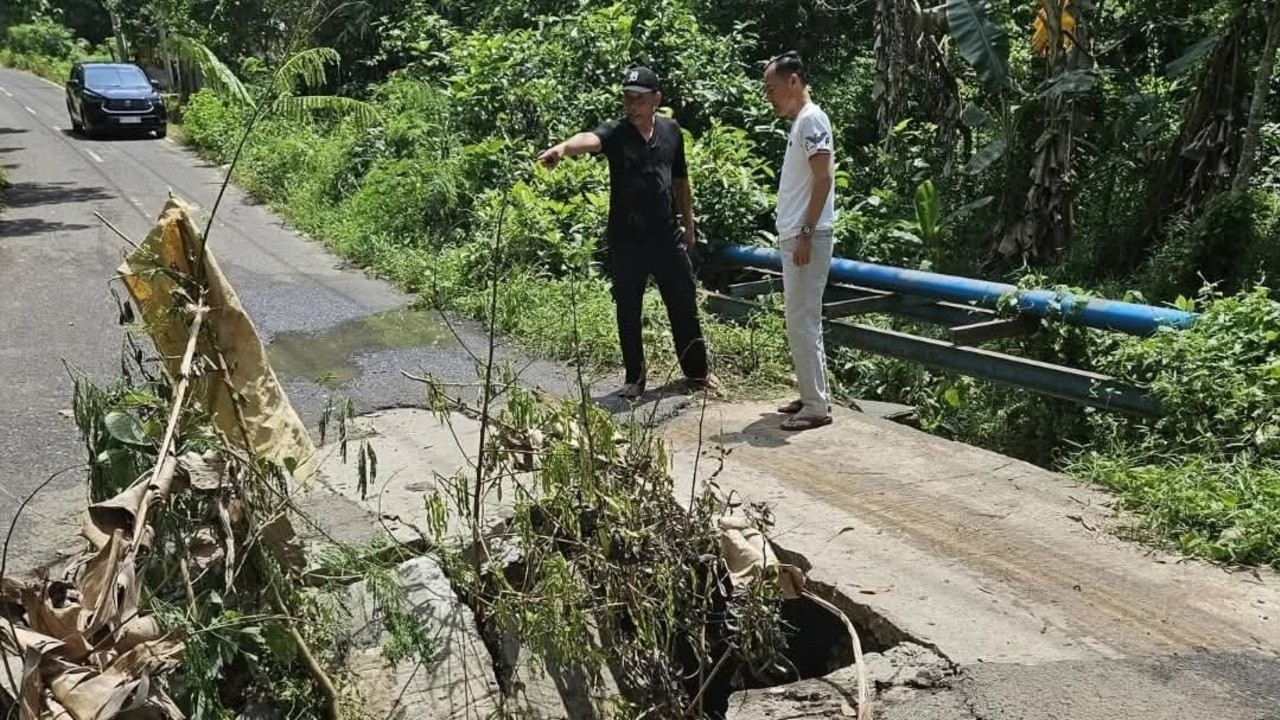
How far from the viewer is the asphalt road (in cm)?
588

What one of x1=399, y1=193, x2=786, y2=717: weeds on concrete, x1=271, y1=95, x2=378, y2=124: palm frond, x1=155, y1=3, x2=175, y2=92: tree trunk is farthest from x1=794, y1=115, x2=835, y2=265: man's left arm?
x1=155, y1=3, x2=175, y2=92: tree trunk

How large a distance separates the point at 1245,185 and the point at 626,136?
4.32 metres

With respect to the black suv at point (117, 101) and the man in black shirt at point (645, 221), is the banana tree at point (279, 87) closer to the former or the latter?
the man in black shirt at point (645, 221)

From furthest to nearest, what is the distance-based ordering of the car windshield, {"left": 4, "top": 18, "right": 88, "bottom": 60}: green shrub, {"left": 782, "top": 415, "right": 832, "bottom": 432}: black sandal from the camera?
{"left": 4, "top": 18, "right": 88, "bottom": 60}: green shrub, the car windshield, {"left": 782, "top": 415, "right": 832, "bottom": 432}: black sandal

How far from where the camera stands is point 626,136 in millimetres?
6512

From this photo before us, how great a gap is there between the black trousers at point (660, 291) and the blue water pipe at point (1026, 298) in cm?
129

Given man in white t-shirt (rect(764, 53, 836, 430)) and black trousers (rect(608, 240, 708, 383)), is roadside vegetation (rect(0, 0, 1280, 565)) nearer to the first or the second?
black trousers (rect(608, 240, 708, 383))

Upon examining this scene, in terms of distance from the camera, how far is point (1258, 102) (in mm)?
7660

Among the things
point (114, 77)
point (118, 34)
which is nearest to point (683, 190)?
point (114, 77)

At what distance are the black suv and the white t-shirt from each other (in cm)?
2021

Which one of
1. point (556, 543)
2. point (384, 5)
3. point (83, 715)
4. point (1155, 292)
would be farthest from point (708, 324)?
point (384, 5)

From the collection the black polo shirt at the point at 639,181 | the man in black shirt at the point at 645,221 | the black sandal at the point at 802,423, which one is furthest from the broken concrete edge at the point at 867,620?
the black polo shirt at the point at 639,181

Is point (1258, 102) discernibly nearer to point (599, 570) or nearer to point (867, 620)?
point (867, 620)

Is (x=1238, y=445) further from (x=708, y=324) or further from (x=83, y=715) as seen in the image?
(x=83, y=715)
